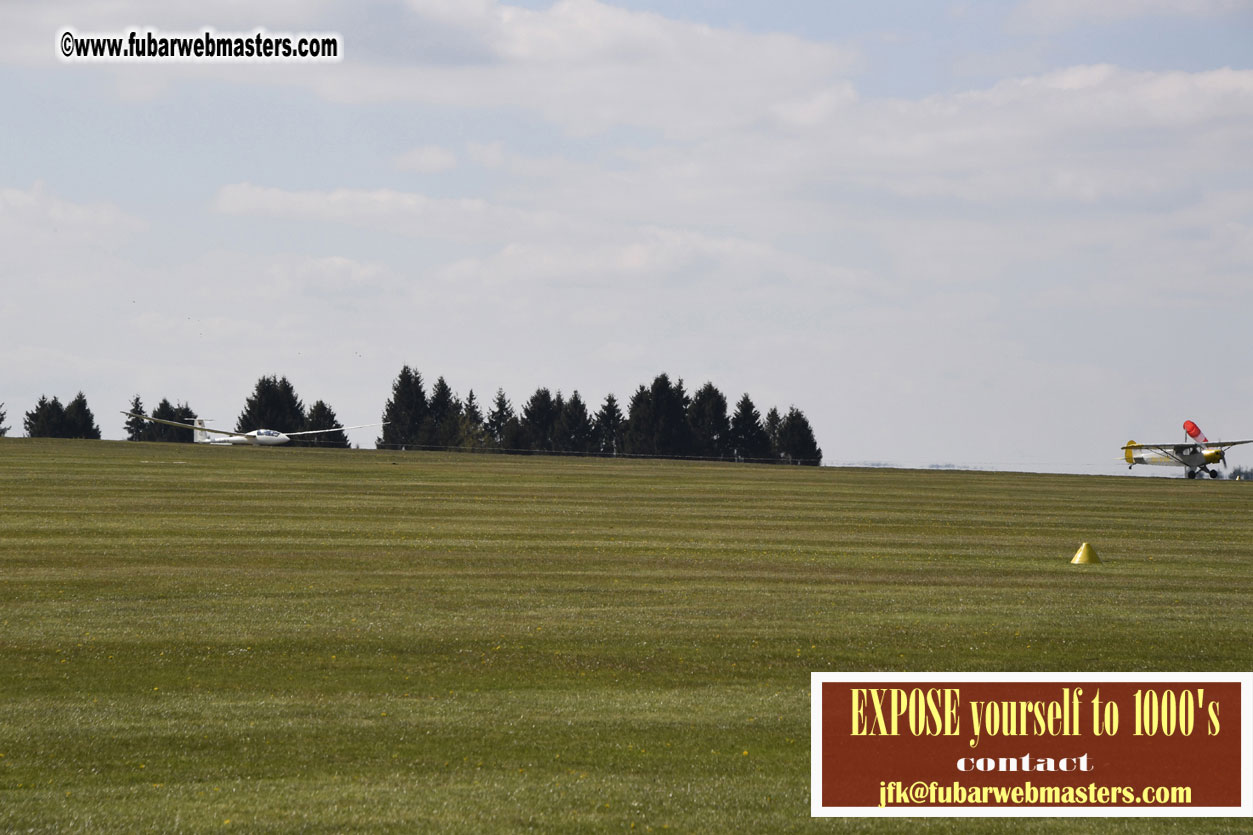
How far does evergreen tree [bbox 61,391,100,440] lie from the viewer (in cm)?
14462

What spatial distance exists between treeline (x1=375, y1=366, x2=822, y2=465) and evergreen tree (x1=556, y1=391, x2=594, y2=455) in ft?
0.40

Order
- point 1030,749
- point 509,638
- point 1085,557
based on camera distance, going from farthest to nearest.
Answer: point 1085,557, point 509,638, point 1030,749

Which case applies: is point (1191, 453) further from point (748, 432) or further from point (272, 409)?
point (272, 409)

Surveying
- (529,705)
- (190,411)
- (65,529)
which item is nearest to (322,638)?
(529,705)

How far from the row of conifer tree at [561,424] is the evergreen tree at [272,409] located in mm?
119

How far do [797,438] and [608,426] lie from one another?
25156 millimetres

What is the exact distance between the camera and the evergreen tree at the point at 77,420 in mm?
144625

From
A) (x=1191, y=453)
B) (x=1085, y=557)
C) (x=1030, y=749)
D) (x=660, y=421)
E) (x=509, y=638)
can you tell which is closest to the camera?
(x=1030, y=749)

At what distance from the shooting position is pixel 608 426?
519ft

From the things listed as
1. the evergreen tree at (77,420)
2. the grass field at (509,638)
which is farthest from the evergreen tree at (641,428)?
the grass field at (509,638)

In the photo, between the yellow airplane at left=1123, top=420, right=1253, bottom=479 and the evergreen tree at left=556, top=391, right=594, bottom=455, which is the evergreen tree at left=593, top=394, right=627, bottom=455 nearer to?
the evergreen tree at left=556, top=391, right=594, bottom=455

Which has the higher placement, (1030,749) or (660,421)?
(660,421)

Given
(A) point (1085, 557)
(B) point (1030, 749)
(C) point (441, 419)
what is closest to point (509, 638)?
(B) point (1030, 749)

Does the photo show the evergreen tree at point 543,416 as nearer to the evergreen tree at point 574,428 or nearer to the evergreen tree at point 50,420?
the evergreen tree at point 574,428
